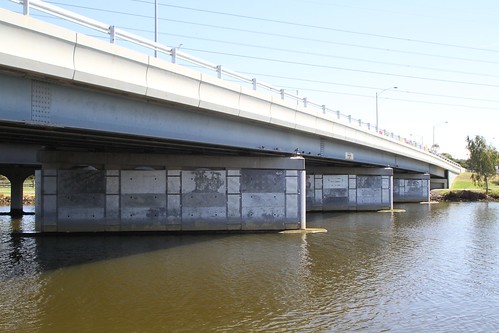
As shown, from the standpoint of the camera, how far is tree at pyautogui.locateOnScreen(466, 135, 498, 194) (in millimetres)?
86375

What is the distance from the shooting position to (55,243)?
26719mm

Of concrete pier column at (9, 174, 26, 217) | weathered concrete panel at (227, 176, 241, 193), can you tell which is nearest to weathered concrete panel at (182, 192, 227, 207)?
weathered concrete panel at (227, 176, 241, 193)

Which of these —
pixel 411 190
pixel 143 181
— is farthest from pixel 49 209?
pixel 411 190

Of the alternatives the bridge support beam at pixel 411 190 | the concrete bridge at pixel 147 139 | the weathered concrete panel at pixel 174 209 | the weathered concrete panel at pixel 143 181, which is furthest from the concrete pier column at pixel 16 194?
the bridge support beam at pixel 411 190

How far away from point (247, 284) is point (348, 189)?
39.5m

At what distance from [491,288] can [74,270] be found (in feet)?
50.4

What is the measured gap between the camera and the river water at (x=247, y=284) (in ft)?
41.5

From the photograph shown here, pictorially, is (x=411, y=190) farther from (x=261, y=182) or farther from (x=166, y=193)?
(x=166, y=193)

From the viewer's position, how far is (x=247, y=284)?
17.0 meters

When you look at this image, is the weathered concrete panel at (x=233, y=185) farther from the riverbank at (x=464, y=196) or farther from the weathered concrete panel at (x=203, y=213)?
the riverbank at (x=464, y=196)

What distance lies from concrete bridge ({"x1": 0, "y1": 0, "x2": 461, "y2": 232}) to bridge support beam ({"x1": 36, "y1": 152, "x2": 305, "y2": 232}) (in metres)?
0.06

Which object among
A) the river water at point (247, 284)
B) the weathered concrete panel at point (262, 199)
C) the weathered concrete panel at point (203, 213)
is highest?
the weathered concrete panel at point (262, 199)

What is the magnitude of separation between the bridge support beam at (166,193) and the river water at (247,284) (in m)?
1.84

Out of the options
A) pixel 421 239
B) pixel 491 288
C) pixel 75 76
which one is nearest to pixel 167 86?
pixel 75 76
